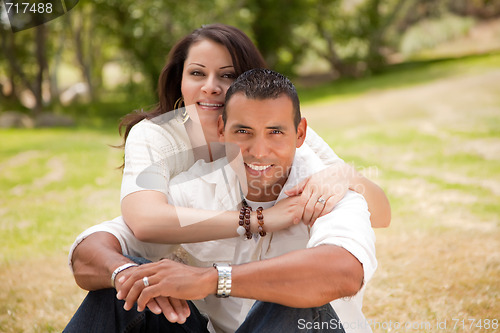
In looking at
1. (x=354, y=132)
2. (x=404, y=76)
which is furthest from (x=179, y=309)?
(x=404, y=76)

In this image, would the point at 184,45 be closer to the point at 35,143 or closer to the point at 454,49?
the point at 35,143

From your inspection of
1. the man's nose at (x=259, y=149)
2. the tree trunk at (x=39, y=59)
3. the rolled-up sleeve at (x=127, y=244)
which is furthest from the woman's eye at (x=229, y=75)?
the tree trunk at (x=39, y=59)

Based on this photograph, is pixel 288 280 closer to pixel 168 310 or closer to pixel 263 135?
pixel 168 310

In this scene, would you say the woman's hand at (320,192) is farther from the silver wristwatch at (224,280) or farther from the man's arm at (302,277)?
the silver wristwatch at (224,280)

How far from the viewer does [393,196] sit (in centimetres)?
641

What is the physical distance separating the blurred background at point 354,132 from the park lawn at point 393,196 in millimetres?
20

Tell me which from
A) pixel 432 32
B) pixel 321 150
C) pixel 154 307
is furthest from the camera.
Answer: pixel 432 32

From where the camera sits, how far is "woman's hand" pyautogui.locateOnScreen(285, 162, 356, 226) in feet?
6.81

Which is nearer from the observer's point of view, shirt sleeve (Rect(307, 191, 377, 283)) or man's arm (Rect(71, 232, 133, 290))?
shirt sleeve (Rect(307, 191, 377, 283))

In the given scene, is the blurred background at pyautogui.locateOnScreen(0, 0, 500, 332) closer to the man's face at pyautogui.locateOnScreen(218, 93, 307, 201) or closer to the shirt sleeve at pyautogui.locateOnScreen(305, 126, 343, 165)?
the shirt sleeve at pyautogui.locateOnScreen(305, 126, 343, 165)

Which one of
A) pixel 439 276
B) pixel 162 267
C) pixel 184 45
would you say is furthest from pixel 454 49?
pixel 162 267

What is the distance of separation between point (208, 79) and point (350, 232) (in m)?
1.21

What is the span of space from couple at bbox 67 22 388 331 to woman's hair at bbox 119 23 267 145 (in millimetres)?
33

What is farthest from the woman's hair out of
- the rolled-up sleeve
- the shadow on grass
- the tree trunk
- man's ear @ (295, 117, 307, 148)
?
the shadow on grass
